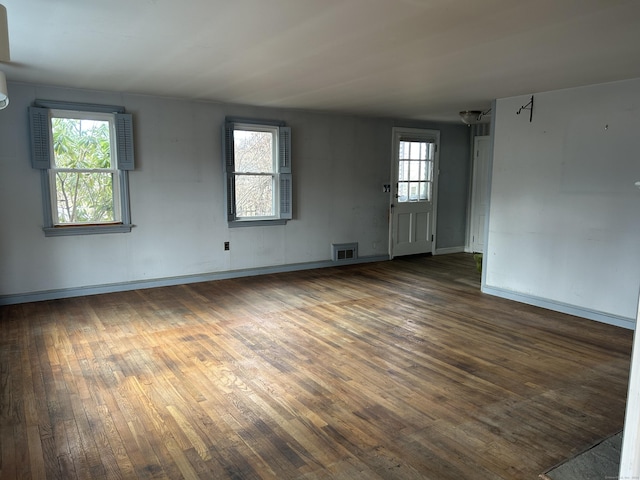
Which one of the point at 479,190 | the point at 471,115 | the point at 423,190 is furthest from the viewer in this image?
the point at 479,190

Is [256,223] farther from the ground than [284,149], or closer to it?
closer to it

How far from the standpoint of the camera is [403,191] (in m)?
7.92

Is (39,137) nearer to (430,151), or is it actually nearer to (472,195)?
(430,151)

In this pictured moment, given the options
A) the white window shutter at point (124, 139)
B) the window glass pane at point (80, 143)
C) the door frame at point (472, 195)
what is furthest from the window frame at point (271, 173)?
the door frame at point (472, 195)

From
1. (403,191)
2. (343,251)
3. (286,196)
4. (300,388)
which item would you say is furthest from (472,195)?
(300,388)

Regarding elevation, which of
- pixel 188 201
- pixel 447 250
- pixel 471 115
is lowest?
pixel 447 250

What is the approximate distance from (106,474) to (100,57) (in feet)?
10.4

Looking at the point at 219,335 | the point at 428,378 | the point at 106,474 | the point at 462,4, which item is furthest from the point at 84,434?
the point at 462,4

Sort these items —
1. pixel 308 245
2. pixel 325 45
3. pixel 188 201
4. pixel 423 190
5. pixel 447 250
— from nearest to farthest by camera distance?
pixel 325 45
pixel 188 201
pixel 308 245
pixel 423 190
pixel 447 250

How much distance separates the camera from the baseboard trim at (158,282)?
5.02 meters

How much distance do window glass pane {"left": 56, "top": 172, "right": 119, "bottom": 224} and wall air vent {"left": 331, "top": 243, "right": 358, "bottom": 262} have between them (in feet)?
10.7

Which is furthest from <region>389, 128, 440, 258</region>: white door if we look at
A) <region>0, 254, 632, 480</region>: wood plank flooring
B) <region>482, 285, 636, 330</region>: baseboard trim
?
<region>0, 254, 632, 480</region>: wood plank flooring

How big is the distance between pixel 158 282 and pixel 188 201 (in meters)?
1.13

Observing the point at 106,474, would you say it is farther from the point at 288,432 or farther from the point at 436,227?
the point at 436,227
